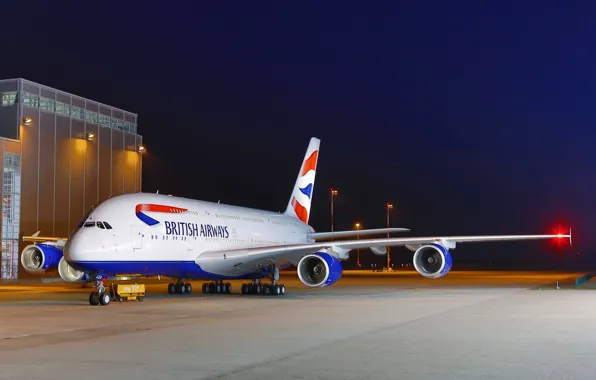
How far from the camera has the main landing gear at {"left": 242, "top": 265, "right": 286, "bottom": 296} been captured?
28984 mm

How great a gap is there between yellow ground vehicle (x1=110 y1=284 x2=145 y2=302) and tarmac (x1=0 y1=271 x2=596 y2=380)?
2.35 meters

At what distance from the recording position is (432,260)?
28.0m

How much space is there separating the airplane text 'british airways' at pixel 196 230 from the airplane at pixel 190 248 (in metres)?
0.04

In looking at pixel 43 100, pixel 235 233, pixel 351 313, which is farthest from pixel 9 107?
pixel 351 313

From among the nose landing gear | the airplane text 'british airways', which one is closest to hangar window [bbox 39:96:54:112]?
the airplane text 'british airways'

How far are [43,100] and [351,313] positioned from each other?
34.2 m

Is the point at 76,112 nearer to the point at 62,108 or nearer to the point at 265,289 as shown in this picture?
the point at 62,108

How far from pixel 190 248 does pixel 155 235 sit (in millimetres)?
2090

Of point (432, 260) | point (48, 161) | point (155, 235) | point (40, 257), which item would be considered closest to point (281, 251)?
point (155, 235)

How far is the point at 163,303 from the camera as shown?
23844 mm

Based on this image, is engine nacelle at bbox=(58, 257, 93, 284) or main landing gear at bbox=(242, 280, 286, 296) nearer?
engine nacelle at bbox=(58, 257, 93, 284)

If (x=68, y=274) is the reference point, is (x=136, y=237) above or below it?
above

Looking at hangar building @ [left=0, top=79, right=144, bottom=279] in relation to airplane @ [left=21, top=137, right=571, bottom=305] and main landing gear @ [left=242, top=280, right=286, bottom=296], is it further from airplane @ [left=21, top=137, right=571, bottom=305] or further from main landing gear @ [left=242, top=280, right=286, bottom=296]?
main landing gear @ [left=242, top=280, right=286, bottom=296]

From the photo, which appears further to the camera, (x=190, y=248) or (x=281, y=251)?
(x=281, y=251)
